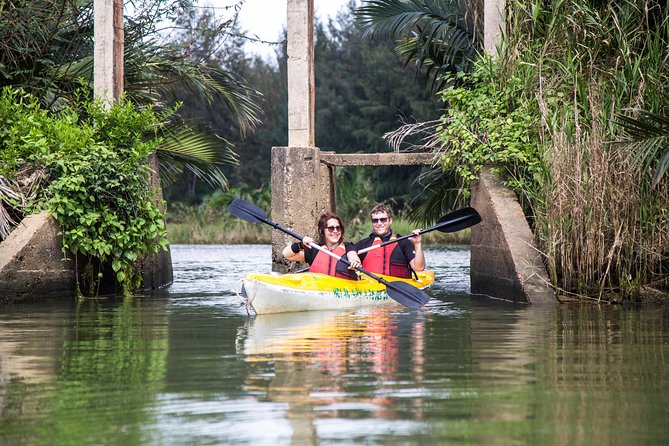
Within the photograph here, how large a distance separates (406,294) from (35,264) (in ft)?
14.4

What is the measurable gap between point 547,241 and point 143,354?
18.1 feet

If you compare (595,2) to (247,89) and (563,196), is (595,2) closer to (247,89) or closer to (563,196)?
(563,196)

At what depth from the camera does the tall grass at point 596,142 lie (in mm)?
11727

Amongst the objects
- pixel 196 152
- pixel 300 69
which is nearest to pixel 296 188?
pixel 300 69

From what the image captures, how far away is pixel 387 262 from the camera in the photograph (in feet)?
43.3

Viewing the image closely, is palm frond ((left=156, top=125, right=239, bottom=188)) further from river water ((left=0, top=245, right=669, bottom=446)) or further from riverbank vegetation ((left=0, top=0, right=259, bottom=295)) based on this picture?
river water ((left=0, top=245, right=669, bottom=446))

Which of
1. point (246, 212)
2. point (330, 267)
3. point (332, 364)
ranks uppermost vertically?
point (246, 212)

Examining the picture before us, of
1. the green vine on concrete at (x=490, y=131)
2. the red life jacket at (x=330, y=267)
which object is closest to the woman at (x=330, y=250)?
the red life jacket at (x=330, y=267)

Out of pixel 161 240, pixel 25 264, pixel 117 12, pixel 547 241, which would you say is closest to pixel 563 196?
pixel 547 241

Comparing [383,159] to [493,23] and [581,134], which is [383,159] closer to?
[493,23]

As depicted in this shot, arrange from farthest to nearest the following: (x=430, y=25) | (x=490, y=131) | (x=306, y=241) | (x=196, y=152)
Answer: (x=430, y=25), (x=196, y=152), (x=490, y=131), (x=306, y=241)

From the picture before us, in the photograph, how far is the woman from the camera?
41.3 ft

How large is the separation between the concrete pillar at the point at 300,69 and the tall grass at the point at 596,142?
3.21 m

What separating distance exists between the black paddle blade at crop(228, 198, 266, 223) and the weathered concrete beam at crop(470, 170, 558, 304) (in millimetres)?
2767
